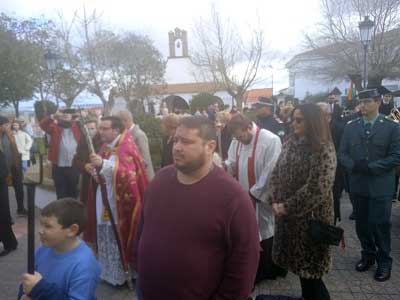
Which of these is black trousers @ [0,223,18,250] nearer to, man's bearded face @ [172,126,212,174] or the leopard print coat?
the leopard print coat

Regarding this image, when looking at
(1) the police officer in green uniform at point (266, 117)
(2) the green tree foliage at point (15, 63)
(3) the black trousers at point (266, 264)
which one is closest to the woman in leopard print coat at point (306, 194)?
(3) the black trousers at point (266, 264)

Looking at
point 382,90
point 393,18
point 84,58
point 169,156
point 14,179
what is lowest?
point 14,179

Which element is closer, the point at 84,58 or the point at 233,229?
the point at 233,229

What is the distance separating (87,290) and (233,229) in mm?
981

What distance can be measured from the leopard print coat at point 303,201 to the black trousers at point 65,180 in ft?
13.2

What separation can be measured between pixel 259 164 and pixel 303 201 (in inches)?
36.1

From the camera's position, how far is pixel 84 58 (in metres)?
21.6

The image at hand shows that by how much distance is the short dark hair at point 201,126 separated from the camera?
2.07 m

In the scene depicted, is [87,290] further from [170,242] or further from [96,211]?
[96,211]

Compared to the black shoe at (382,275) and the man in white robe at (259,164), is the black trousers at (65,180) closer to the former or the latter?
the man in white robe at (259,164)

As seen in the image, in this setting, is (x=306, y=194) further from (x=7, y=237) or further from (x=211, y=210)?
(x=7, y=237)

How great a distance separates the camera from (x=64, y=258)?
2254mm

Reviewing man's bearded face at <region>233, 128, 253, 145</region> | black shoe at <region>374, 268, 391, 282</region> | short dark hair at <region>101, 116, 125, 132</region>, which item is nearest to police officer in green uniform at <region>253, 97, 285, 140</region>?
man's bearded face at <region>233, 128, 253, 145</region>

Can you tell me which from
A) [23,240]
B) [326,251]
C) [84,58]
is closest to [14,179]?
[23,240]
